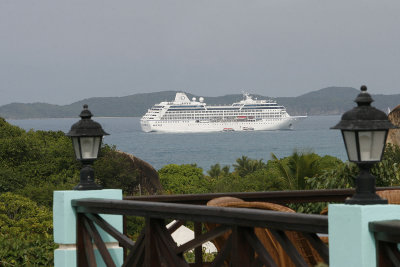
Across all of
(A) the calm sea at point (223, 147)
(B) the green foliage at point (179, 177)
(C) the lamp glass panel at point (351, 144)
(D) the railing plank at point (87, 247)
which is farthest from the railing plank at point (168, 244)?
(A) the calm sea at point (223, 147)

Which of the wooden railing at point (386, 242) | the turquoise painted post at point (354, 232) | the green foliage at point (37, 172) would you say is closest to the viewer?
the wooden railing at point (386, 242)

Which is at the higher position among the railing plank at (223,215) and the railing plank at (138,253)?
the railing plank at (223,215)

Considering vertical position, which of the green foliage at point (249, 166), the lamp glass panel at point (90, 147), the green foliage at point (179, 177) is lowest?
the green foliage at point (179, 177)

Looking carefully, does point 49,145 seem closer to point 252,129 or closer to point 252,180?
point 252,180

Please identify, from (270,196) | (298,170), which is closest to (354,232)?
(270,196)

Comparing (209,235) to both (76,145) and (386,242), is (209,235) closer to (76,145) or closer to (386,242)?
(386,242)

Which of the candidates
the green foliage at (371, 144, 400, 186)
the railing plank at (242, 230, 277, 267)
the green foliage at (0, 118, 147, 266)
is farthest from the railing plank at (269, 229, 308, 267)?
the green foliage at (0, 118, 147, 266)

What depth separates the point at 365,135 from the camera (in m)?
3.42

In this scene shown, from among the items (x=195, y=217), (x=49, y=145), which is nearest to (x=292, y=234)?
(x=195, y=217)

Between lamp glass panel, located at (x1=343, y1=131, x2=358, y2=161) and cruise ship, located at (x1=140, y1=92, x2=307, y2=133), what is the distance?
141 m

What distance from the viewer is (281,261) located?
4.89 m

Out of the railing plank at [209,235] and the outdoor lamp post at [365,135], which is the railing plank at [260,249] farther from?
the outdoor lamp post at [365,135]

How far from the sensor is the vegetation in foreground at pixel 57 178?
8023mm

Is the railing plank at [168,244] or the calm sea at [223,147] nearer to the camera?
the railing plank at [168,244]
